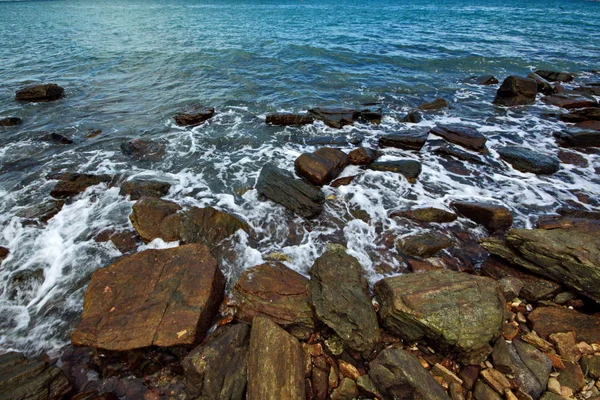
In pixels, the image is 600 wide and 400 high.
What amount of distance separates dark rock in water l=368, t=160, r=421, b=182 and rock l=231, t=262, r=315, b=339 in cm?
568

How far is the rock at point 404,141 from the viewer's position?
11.5 m

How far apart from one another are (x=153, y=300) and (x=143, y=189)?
16.6 ft

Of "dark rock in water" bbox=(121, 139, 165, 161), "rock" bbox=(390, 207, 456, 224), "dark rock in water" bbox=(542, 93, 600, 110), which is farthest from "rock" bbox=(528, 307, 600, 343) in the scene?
"dark rock in water" bbox=(542, 93, 600, 110)

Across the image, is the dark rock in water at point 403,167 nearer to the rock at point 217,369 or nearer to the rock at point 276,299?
the rock at point 276,299

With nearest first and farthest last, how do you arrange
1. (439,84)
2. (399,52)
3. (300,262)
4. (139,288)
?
(139,288)
(300,262)
(439,84)
(399,52)

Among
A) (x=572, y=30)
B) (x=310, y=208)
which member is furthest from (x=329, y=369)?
(x=572, y=30)

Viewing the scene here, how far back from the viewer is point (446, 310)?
4.88 m

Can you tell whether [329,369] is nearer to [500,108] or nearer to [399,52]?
[500,108]

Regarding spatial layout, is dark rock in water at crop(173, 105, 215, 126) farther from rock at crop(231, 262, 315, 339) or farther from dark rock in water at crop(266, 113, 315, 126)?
rock at crop(231, 262, 315, 339)

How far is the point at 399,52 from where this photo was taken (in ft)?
86.1

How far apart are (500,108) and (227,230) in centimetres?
1628

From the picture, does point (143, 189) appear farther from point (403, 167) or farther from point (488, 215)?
point (488, 215)

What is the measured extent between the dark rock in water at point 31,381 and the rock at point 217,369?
192cm

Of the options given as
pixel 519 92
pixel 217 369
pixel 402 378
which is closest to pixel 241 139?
pixel 217 369
